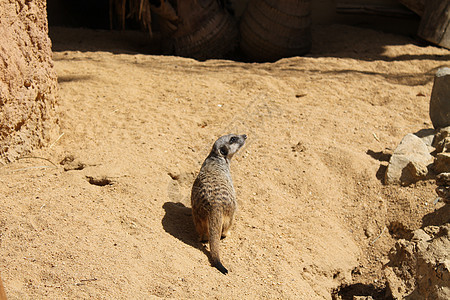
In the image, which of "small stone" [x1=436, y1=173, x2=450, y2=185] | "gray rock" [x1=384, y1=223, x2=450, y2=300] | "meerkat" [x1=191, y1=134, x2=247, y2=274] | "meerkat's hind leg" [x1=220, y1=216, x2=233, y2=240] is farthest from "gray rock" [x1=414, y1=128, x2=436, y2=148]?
"meerkat's hind leg" [x1=220, y1=216, x2=233, y2=240]

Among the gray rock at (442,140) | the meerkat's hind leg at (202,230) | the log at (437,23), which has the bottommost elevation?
the meerkat's hind leg at (202,230)

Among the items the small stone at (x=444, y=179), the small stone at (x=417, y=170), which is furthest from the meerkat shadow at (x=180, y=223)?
the small stone at (x=417, y=170)

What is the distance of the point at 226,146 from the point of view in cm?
318

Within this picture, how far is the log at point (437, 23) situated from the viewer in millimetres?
5578

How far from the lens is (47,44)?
3535 mm

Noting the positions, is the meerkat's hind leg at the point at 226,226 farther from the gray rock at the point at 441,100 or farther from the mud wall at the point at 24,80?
the gray rock at the point at 441,100

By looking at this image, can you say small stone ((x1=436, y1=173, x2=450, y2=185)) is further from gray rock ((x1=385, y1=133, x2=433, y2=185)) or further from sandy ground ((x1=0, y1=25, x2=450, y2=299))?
gray rock ((x1=385, y1=133, x2=433, y2=185))

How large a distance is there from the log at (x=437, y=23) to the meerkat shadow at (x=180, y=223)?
14.0 ft

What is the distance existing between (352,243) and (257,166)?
923mm

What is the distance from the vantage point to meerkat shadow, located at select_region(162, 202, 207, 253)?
279 cm

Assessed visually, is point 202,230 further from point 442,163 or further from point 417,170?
point 442,163

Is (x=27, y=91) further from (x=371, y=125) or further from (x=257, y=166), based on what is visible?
(x=371, y=125)

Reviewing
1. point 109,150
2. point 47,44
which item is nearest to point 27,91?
point 47,44

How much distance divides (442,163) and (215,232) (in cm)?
181
